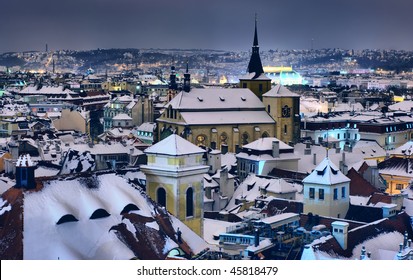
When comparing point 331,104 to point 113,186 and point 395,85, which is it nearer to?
point 395,85

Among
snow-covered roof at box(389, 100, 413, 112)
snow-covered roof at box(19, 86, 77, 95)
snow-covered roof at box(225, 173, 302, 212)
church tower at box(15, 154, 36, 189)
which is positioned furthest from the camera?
snow-covered roof at box(19, 86, 77, 95)

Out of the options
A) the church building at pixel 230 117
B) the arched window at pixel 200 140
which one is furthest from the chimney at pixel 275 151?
the arched window at pixel 200 140

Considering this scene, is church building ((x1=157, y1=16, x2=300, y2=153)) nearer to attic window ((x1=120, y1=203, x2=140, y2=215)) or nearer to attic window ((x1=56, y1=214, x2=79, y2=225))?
attic window ((x1=120, y1=203, x2=140, y2=215))

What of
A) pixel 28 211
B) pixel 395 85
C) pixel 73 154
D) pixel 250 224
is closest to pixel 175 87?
pixel 73 154

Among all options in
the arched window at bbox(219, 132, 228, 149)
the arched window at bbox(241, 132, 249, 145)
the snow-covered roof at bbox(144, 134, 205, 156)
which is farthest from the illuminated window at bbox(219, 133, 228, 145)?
the snow-covered roof at bbox(144, 134, 205, 156)

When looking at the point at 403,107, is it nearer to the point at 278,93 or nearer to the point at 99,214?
the point at 278,93
